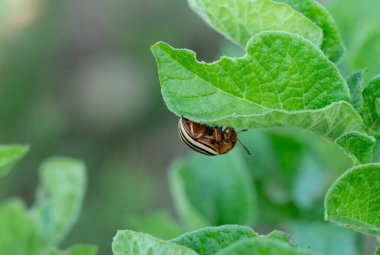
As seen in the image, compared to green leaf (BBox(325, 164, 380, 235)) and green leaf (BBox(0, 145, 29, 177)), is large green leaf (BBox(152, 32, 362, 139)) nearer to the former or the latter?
green leaf (BBox(325, 164, 380, 235))

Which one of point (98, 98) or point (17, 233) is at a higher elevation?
point (98, 98)

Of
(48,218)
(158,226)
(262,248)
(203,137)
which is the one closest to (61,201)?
(48,218)

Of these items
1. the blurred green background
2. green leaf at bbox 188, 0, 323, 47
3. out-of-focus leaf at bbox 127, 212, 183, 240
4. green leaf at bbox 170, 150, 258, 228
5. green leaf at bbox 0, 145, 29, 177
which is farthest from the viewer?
the blurred green background

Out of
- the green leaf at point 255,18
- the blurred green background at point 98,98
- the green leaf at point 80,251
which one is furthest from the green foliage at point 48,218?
the blurred green background at point 98,98

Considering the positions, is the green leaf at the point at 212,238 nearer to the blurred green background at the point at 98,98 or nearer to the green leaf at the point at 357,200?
the green leaf at the point at 357,200

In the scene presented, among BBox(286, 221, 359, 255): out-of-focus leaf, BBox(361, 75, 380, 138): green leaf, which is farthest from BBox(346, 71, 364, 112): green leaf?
BBox(286, 221, 359, 255): out-of-focus leaf

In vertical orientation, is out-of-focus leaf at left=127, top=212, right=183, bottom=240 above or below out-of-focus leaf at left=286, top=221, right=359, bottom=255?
Answer: above

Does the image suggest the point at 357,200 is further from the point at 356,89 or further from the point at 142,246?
the point at 142,246
